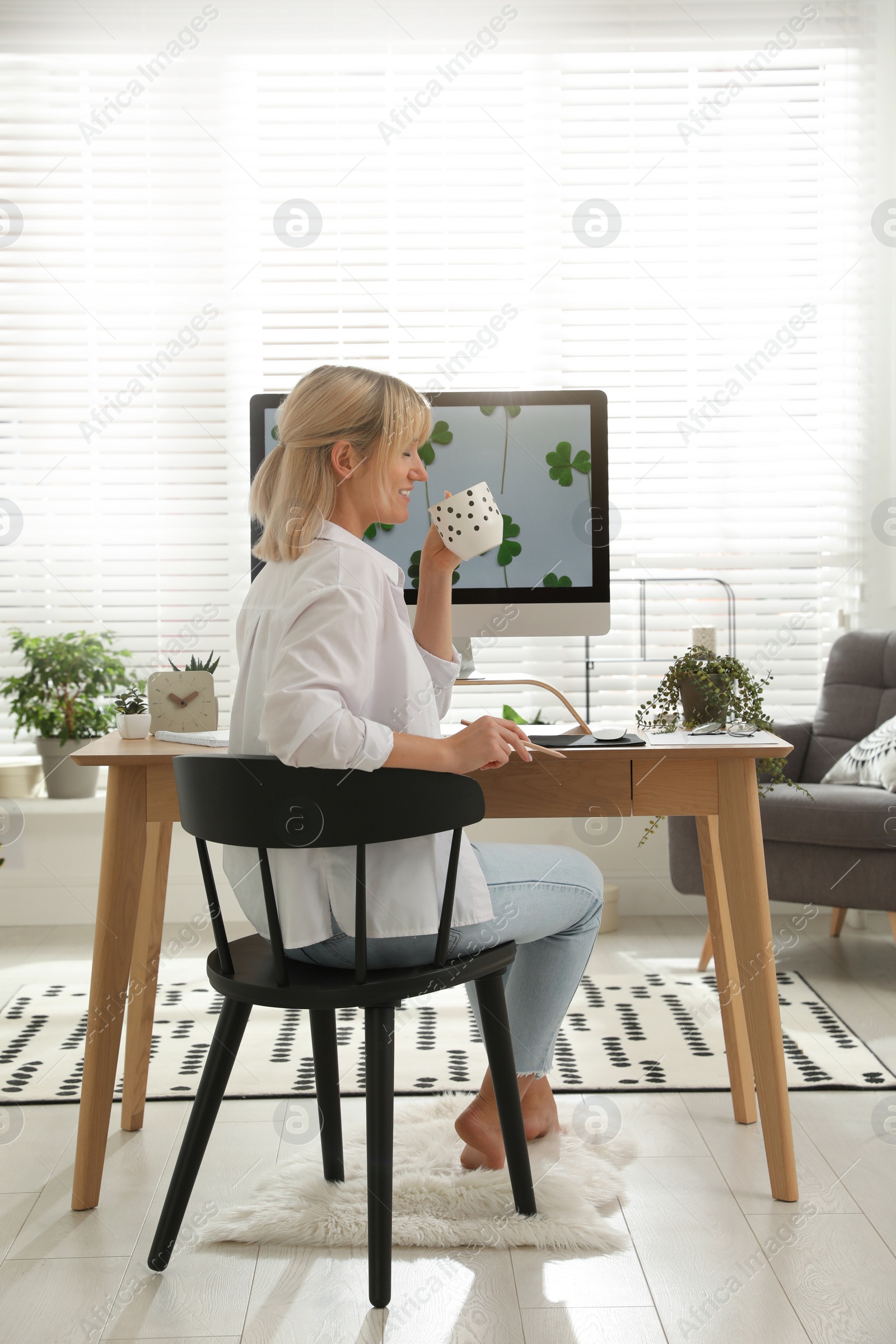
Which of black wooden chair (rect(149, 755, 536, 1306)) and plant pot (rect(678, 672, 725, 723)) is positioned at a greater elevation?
plant pot (rect(678, 672, 725, 723))

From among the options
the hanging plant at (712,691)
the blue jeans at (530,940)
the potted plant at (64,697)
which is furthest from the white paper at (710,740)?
the potted plant at (64,697)

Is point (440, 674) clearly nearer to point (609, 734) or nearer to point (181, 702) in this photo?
point (609, 734)

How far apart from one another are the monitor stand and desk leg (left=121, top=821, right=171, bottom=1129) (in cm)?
57

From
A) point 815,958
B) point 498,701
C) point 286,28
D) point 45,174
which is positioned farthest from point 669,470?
point 45,174

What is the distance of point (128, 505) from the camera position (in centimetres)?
361

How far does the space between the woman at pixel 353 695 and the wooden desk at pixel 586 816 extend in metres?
0.12

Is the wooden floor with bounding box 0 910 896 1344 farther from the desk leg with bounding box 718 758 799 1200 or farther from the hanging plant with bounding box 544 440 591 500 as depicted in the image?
the hanging plant with bounding box 544 440 591 500

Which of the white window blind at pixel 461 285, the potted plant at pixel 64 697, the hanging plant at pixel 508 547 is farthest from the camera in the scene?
the white window blind at pixel 461 285

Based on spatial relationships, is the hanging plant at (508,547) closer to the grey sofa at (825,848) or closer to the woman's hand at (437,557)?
the woman's hand at (437,557)

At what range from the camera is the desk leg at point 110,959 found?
1688mm

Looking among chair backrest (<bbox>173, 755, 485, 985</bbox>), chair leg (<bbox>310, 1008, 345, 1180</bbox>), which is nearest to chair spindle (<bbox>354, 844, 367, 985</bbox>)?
chair backrest (<bbox>173, 755, 485, 985</bbox>)

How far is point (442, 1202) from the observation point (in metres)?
1.65

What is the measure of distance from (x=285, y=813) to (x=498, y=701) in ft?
8.01

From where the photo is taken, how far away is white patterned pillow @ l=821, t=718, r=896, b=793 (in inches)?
113
